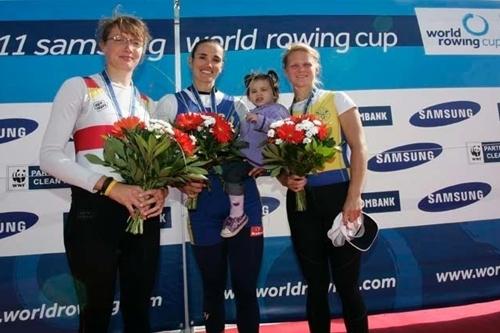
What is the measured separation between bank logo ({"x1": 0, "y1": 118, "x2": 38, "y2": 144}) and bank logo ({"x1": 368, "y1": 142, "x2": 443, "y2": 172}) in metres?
2.50

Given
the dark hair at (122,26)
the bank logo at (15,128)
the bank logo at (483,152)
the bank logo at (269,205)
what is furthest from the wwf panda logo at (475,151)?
the bank logo at (15,128)

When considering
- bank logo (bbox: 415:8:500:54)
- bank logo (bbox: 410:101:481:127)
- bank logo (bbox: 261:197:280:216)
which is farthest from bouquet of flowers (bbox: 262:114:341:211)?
bank logo (bbox: 415:8:500:54)

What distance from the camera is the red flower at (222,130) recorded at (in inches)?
74.7

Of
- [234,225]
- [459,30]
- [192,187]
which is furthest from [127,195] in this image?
[459,30]

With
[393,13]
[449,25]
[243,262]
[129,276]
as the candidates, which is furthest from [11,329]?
[449,25]

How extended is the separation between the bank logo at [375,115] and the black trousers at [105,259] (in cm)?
206

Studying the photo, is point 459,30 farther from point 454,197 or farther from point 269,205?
point 269,205

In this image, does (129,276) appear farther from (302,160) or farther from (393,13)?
(393,13)

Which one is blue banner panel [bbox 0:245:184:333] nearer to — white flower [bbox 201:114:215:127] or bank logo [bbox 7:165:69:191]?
bank logo [bbox 7:165:69:191]

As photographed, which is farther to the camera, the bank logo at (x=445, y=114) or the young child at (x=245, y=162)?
the bank logo at (x=445, y=114)

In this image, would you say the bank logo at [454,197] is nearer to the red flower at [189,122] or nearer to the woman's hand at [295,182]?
the woman's hand at [295,182]

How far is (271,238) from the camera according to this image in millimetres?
3133

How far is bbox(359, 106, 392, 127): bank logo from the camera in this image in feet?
10.6

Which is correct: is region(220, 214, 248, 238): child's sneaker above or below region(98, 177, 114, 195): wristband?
below
